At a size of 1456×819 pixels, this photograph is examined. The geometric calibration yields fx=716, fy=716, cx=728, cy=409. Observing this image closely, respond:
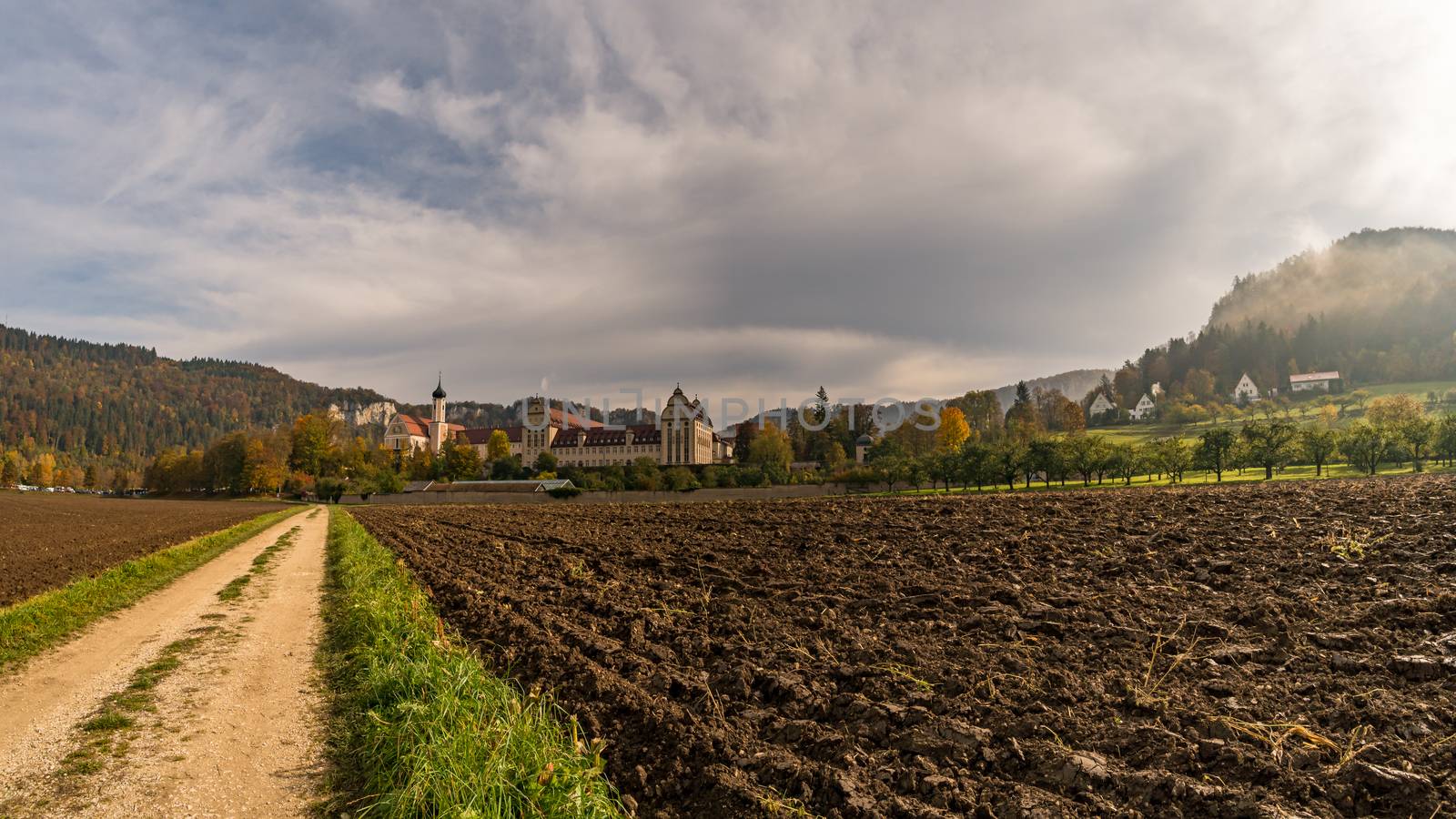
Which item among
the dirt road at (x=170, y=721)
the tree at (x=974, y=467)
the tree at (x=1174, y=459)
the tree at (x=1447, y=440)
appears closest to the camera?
the dirt road at (x=170, y=721)

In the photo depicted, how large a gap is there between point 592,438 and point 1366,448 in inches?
5338

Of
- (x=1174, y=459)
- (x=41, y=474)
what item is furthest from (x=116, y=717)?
(x=41, y=474)

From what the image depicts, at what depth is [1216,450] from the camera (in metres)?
67.7

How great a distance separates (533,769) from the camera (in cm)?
569

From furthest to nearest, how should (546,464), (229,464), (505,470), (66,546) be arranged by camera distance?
(546,464) < (229,464) < (505,470) < (66,546)

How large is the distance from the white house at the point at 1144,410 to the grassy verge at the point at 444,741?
177924 millimetres

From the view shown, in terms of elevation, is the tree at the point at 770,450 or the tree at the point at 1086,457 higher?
the tree at the point at 770,450

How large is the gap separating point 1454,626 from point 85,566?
30.0 m

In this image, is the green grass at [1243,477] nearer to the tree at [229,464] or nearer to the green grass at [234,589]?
the green grass at [234,589]

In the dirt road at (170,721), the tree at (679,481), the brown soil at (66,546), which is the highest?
the brown soil at (66,546)

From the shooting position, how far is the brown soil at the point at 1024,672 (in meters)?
5.32

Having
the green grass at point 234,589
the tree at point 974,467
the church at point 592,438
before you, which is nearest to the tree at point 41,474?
the church at point 592,438

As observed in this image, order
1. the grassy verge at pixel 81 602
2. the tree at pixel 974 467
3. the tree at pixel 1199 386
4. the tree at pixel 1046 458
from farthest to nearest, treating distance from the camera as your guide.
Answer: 1. the tree at pixel 1199 386
2. the tree at pixel 974 467
3. the tree at pixel 1046 458
4. the grassy verge at pixel 81 602

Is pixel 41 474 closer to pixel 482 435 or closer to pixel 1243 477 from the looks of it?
pixel 482 435
